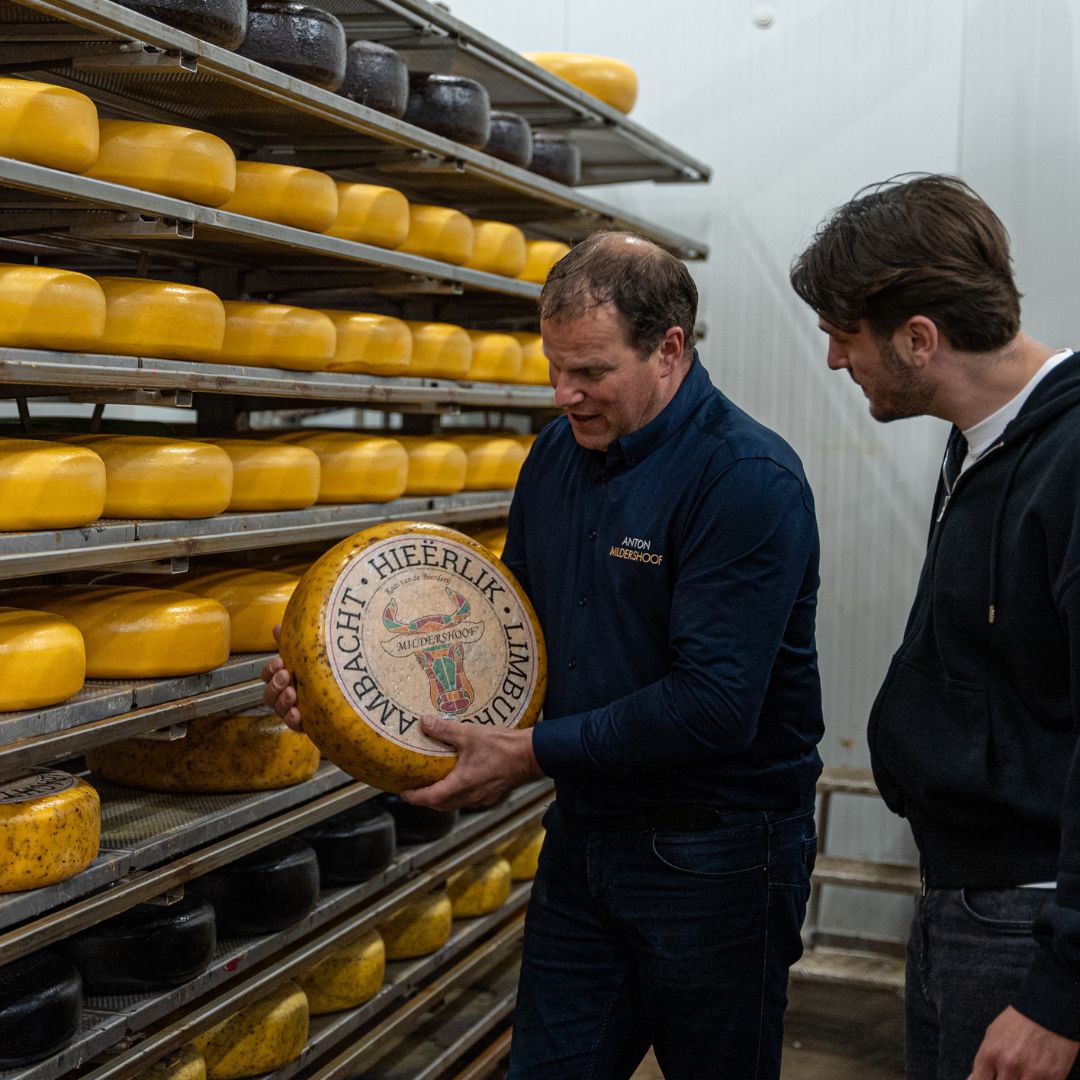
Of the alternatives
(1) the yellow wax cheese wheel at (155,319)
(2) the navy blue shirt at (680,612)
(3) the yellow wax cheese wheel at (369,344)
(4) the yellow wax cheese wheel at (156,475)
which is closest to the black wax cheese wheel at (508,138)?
(3) the yellow wax cheese wheel at (369,344)

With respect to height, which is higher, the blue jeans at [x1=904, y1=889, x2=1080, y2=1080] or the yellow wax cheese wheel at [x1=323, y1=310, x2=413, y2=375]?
the yellow wax cheese wheel at [x1=323, y1=310, x2=413, y2=375]

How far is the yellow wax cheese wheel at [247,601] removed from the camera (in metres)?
2.54

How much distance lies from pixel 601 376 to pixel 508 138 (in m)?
1.60

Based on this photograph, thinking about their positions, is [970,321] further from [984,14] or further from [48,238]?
[984,14]

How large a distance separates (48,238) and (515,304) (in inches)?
62.1

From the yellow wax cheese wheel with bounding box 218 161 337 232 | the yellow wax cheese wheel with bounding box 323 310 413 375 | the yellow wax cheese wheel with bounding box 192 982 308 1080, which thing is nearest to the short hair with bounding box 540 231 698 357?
the yellow wax cheese wheel with bounding box 218 161 337 232

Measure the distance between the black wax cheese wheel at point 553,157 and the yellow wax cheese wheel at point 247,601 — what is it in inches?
59.1

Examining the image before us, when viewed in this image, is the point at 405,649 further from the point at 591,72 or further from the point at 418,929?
the point at 591,72

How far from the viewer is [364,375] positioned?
9.34ft

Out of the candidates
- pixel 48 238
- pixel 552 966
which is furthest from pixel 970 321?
pixel 48 238

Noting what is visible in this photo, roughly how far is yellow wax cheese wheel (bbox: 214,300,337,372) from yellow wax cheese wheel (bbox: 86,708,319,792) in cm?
66

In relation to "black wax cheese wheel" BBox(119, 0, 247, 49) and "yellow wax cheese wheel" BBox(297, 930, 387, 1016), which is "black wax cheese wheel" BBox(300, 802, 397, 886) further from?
"black wax cheese wheel" BBox(119, 0, 247, 49)

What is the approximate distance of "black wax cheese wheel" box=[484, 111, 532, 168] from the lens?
10.7 feet

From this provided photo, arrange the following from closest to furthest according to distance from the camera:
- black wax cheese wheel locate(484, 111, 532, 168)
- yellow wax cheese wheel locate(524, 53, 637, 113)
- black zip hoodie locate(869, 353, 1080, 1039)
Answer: black zip hoodie locate(869, 353, 1080, 1039), black wax cheese wheel locate(484, 111, 532, 168), yellow wax cheese wheel locate(524, 53, 637, 113)
